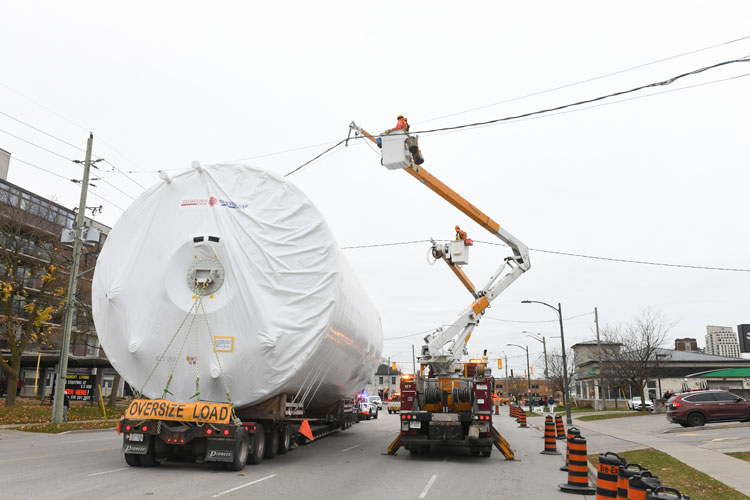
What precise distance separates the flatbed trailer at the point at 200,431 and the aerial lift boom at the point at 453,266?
5896mm

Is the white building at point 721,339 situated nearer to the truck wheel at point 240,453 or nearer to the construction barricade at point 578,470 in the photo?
the construction barricade at point 578,470

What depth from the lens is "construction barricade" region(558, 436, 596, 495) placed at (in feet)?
33.0

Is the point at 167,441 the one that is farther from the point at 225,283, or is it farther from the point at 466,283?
the point at 466,283

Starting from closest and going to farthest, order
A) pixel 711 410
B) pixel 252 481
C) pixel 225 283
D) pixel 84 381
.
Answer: pixel 252 481
pixel 225 283
pixel 711 410
pixel 84 381

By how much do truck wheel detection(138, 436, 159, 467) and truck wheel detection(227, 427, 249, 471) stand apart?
1.63 m

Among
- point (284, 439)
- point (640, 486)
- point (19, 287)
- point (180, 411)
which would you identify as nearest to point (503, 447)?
point (284, 439)

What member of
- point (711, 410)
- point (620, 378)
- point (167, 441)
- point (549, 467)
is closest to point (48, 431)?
point (167, 441)

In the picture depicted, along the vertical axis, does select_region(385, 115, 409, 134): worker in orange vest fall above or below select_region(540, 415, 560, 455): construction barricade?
above

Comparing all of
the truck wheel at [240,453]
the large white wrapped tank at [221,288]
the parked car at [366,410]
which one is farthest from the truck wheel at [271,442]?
the parked car at [366,410]

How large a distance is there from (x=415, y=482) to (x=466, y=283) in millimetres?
9762

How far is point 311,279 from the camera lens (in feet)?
39.1

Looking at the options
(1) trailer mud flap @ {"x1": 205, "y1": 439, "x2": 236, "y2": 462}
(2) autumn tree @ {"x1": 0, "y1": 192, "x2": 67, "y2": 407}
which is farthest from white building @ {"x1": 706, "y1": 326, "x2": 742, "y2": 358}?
(1) trailer mud flap @ {"x1": 205, "y1": 439, "x2": 236, "y2": 462}

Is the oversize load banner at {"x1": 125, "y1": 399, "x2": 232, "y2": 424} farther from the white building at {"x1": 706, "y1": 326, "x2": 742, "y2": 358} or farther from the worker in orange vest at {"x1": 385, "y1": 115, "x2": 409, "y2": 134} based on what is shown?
the white building at {"x1": 706, "y1": 326, "x2": 742, "y2": 358}

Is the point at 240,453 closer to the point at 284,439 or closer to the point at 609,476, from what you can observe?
the point at 284,439
